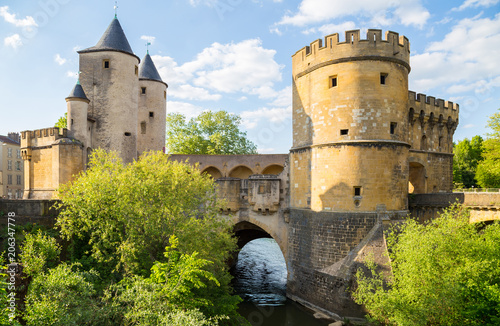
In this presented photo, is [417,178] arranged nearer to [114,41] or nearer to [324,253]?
[324,253]

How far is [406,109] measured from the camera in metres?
18.0

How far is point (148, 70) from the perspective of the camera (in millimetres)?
30938

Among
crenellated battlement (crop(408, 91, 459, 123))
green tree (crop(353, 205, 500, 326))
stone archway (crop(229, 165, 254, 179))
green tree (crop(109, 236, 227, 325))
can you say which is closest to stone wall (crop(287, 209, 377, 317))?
green tree (crop(353, 205, 500, 326))

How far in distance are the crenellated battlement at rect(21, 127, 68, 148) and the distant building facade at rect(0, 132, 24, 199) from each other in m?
20.3

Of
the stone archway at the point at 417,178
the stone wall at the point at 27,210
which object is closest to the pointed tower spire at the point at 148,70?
the stone wall at the point at 27,210

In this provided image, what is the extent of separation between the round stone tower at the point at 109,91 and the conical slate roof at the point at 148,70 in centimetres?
541

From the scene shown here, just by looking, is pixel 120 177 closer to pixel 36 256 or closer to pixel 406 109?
pixel 36 256

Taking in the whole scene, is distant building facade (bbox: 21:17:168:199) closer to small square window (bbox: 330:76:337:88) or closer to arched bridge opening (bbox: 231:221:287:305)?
arched bridge opening (bbox: 231:221:287:305)

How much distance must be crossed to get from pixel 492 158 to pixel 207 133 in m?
29.7

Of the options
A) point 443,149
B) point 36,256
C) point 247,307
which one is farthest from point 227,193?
point 443,149

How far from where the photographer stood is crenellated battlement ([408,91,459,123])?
70.1 feet

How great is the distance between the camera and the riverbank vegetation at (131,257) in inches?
395

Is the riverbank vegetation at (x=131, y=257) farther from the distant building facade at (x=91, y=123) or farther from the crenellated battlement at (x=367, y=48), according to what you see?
the crenellated battlement at (x=367, y=48)

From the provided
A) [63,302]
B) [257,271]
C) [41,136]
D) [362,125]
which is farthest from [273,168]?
[63,302]
